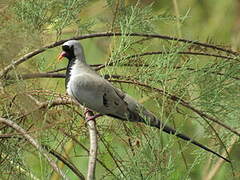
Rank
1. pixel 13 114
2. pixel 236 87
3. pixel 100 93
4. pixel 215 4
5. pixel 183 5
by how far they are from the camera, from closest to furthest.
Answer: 1. pixel 13 114
2. pixel 100 93
3. pixel 236 87
4. pixel 183 5
5. pixel 215 4

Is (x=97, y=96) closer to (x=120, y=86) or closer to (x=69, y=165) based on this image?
(x=120, y=86)

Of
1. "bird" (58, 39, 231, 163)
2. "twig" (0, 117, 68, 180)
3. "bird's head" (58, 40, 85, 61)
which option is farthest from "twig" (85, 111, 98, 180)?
"bird's head" (58, 40, 85, 61)

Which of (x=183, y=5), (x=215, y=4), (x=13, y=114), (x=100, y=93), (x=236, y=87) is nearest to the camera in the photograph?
(x=13, y=114)

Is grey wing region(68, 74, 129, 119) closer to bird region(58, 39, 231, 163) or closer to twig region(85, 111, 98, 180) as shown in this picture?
bird region(58, 39, 231, 163)

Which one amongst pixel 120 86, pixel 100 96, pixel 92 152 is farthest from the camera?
pixel 120 86

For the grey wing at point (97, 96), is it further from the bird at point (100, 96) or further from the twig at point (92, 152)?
the twig at point (92, 152)

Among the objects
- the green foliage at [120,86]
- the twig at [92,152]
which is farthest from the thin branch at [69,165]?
the twig at [92,152]

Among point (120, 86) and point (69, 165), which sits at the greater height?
point (120, 86)

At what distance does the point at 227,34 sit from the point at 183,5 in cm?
45

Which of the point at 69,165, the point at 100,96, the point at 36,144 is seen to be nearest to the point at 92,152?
the point at 36,144

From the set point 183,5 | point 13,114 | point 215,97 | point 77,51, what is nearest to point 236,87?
point 215,97

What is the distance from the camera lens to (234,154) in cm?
475

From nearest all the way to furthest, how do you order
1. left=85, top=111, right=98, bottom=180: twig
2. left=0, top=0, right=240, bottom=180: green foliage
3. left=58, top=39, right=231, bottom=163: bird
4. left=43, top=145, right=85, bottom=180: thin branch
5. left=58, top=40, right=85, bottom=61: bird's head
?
left=85, top=111, right=98, bottom=180: twig, left=0, top=0, right=240, bottom=180: green foliage, left=43, top=145, right=85, bottom=180: thin branch, left=58, top=39, right=231, bottom=163: bird, left=58, top=40, right=85, bottom=61: bird's head

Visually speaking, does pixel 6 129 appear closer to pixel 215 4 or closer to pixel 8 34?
pixel 8 34
